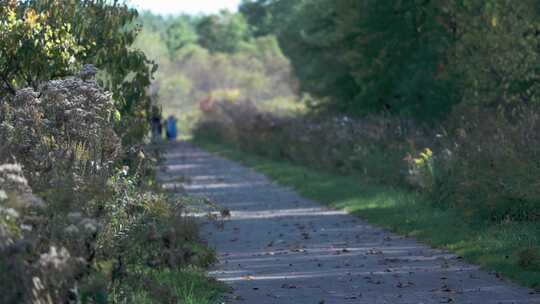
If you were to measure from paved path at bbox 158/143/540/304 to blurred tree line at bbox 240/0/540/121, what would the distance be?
17.8ft

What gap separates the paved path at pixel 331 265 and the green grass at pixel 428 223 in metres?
0.30

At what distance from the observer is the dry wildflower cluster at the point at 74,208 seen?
1031cm

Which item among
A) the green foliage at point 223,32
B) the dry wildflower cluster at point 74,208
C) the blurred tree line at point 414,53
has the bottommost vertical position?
the dry wildflower cluster at point 74,208

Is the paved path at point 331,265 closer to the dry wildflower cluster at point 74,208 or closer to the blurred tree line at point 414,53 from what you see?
the dry wildflower cluster at point 74,208

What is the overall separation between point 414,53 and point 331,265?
21.0 metres

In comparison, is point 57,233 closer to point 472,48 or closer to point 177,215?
point 177,215

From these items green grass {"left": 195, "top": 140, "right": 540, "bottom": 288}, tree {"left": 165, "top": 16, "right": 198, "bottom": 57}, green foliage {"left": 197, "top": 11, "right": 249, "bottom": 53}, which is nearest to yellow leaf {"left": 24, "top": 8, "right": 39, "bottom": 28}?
green grass {"left": 195, "top": 140, "right": 540, "bottom": 288}

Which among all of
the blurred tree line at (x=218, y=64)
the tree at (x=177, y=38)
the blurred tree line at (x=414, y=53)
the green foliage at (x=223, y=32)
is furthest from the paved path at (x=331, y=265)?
the tree at (x=177, y=38)

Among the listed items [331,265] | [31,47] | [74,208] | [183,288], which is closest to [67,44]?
[31,47]

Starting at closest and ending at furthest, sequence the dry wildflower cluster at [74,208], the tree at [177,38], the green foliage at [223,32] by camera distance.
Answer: the dry wildflower cluster at [74,208] < the green foliage at [223,32] < the tree at [177,38]

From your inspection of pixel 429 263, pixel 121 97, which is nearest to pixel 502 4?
pixel 121 97

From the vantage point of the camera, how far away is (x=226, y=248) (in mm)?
20641

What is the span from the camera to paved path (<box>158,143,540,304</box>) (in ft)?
48.2

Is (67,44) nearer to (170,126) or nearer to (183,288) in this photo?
(183,288)
